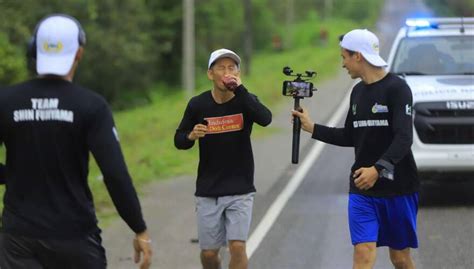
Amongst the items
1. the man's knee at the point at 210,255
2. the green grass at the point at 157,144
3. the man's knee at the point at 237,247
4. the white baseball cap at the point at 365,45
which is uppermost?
the white baseball cap at the point at 365,45

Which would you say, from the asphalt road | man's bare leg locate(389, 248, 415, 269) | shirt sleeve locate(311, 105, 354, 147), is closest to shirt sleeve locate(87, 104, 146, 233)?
shirt sleeve locate(311, 105, 354, 147)

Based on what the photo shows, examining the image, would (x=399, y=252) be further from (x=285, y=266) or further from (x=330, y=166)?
(x=330, y=166)

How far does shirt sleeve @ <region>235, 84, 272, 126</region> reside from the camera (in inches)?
247

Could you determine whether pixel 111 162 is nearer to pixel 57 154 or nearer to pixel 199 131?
pixel 57 154

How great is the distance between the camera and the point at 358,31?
622 cm

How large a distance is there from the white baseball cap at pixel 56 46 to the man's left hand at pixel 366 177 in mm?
2299

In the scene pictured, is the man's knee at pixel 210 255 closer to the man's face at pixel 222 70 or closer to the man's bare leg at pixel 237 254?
the man's bare leg at pixel 237 254

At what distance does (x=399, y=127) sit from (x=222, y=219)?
1412 mm

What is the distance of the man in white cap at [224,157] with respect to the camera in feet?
20.9

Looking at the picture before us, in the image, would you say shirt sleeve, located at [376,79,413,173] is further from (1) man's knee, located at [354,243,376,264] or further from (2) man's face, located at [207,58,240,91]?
(2) man's face, located at [207,58,240,91]

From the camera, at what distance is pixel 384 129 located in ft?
20.0

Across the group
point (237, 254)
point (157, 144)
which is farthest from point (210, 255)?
point (157, 144)

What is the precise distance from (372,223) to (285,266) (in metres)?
2.12

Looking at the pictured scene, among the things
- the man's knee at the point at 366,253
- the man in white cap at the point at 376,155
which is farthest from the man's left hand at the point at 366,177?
the man's knee at the point at 366,253
